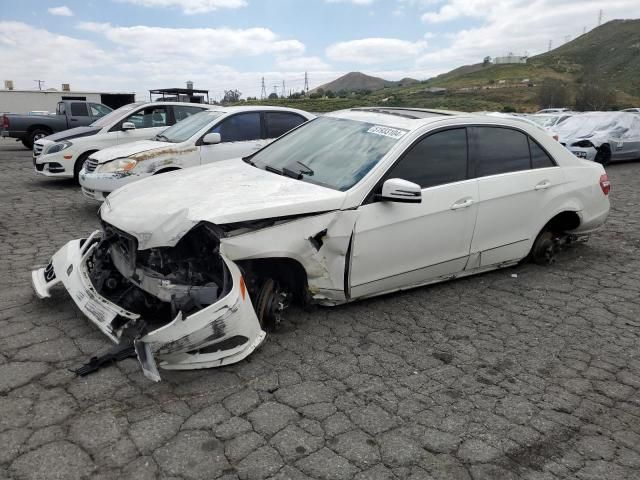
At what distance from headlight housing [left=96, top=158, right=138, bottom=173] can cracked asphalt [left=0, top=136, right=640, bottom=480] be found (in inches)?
104

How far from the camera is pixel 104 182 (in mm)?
6914

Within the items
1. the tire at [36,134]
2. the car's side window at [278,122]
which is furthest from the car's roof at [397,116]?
the tire at [36,134]

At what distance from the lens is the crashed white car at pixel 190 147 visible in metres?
6.99

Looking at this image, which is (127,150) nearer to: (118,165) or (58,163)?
(118,165)

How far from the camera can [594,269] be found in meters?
5.44

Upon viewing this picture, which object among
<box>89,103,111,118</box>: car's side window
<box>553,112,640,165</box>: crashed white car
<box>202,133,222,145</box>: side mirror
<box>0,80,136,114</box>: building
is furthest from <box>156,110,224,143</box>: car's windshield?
<box>0,80,136,114</box>: building

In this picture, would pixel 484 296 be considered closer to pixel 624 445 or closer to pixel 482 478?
Answer: pixel 624 445

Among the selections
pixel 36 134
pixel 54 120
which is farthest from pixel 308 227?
pixel 36 134

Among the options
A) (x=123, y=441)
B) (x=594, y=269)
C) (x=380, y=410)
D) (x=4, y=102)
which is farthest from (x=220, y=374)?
(x=4, y=102)

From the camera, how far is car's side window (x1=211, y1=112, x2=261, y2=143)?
7.69m

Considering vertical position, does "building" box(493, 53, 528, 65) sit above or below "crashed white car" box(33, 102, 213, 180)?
above

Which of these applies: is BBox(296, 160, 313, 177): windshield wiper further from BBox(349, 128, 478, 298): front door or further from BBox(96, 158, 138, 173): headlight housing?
BBox(96, 158, 138, 173): headlight housing

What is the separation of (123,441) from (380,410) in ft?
4.50

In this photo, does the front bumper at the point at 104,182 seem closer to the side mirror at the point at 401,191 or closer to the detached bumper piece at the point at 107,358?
the detached bumper piece at the point at 107,358
